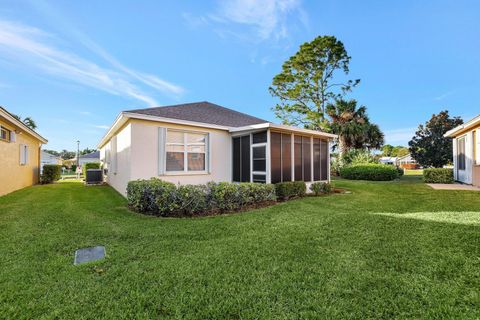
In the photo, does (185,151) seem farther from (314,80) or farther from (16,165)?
(314,80)

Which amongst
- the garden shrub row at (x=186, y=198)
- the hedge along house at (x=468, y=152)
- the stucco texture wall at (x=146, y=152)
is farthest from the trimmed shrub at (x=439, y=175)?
the stucco texture wall at (x=146, y=152)

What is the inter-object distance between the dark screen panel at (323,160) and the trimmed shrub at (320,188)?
984mm

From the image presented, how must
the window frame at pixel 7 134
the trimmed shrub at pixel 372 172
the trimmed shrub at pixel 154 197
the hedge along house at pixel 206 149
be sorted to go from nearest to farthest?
the trimmed shrub at pixel 154 197, the hedge along house at pixel 206 149, the window frame at pixel 7 134, the trimmed shrub at pixel 372 172

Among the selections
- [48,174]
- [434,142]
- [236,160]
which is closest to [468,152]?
[236,160]

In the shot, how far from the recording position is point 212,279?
115 inches

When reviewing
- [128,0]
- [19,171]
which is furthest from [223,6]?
[19,171]

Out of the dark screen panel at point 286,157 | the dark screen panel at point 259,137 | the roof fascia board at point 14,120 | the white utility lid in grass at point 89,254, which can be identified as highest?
the roof fascia board at point 14,120

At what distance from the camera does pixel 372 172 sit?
16.9 m

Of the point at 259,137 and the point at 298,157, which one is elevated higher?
the point at 259,137

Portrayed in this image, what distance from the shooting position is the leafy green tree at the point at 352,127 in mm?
21469

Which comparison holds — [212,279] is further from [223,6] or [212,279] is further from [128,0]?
[223,6]

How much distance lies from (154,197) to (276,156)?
16.8ft

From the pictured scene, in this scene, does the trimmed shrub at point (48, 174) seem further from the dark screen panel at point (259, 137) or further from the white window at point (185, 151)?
the dark screen panel at point (259, 137)

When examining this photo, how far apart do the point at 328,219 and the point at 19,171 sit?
50.1ft
